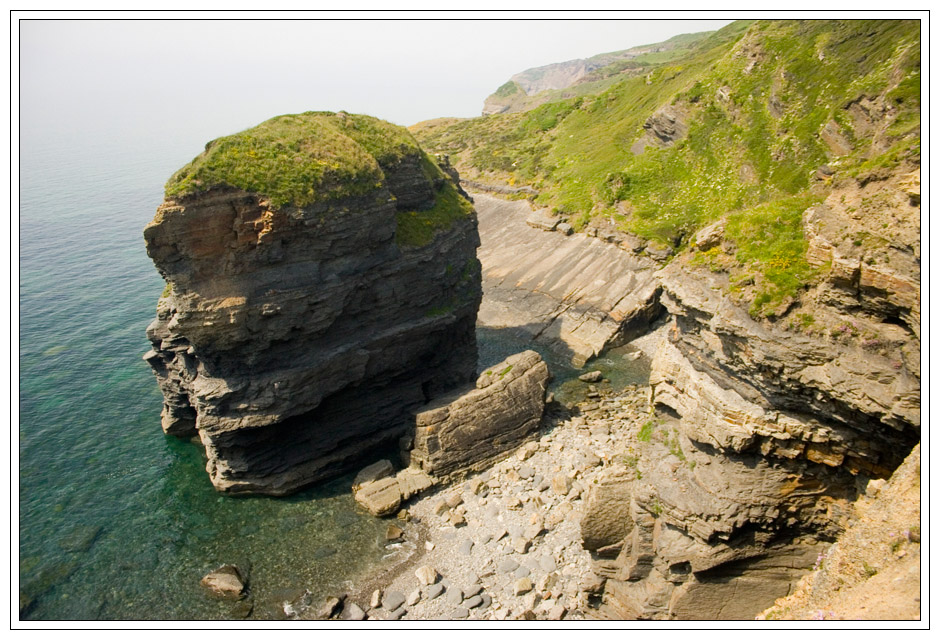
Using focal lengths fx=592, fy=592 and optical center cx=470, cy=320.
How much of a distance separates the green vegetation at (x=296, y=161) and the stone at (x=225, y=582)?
1833 cm

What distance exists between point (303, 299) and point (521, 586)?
59.8 ft

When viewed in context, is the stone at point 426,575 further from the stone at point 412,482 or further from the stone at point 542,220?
the stone at point 542,220

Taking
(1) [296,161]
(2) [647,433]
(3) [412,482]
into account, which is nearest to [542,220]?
(1) [296,161]

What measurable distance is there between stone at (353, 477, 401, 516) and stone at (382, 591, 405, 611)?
17.0ft

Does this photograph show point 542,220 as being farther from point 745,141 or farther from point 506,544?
point 506,544

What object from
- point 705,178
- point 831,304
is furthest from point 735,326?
point 705,178

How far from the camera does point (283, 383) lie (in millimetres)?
32656

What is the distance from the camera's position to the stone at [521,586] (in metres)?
26.8

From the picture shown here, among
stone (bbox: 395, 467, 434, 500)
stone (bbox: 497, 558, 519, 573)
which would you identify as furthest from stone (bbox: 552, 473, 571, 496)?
stone (bbox: 395, 467, 434, 500)

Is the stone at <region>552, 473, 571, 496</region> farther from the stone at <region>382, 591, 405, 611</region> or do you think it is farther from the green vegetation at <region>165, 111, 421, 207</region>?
the green vegetation at <region>165, 111, 421, 207</region>

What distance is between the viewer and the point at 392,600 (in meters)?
27.2

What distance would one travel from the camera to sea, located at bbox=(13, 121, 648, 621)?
2794 centimetres

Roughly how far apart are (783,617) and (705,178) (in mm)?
54026

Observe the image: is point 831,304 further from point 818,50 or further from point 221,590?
point 818,50
